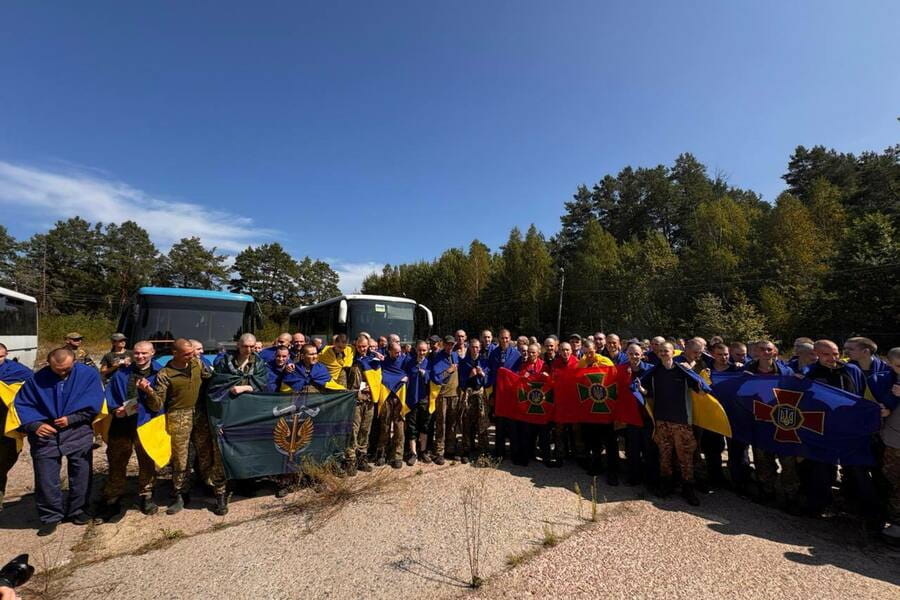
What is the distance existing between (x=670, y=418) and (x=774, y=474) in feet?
4.70

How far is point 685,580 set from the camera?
134 inches

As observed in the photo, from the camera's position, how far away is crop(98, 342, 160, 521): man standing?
4.62m

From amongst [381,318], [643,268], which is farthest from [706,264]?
[381,318]

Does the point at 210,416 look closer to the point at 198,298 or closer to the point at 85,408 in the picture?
the point at 85,408

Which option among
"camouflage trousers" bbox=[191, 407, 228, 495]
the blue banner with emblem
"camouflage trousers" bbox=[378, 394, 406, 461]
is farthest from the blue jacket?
"camouflage trousers" bbox=[191, 407, 228, 495]

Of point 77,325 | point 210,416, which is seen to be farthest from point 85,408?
point 77,325

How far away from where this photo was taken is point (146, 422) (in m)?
4.60

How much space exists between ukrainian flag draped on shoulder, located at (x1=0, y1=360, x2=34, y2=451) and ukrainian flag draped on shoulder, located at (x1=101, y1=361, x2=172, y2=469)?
34.9 inches

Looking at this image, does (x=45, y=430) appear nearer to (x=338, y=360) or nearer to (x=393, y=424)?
(x=338, y=360)

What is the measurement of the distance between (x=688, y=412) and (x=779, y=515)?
140 cm

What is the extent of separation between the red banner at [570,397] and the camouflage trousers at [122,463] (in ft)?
15.8

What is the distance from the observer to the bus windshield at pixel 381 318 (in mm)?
12375

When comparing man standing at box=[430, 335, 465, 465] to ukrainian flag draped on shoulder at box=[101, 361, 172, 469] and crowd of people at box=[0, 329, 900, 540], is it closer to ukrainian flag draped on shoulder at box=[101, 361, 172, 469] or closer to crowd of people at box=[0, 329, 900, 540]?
crowd of people at box=[0, 329, 900, 540]

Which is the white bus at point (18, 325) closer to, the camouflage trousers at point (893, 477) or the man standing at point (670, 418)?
the man standing at point (670, 418)
